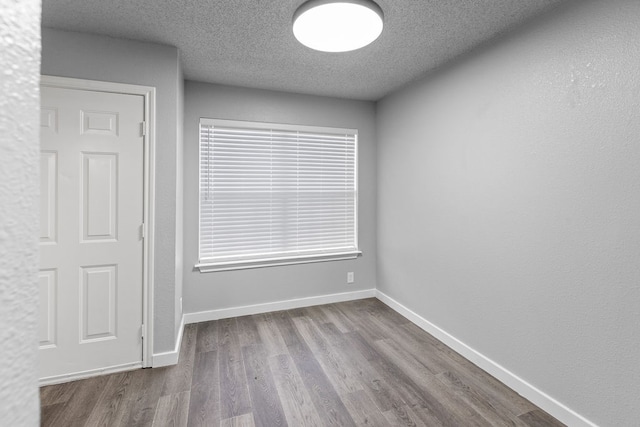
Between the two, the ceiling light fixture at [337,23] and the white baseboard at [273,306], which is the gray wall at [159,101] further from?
the ceiling light fixture at [337,23]

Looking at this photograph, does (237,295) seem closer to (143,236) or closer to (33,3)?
(143,236)

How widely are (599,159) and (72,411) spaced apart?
3404 millimetres

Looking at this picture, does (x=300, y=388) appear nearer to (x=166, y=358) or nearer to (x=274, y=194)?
(x=166, y=358)

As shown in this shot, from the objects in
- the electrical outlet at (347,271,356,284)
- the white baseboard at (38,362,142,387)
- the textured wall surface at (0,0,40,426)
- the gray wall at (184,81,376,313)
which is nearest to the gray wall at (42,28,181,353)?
the white baseboard at (38,362,142,387)

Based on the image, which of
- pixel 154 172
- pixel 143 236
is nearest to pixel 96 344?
pixel 143 236

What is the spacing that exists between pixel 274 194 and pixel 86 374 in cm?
214

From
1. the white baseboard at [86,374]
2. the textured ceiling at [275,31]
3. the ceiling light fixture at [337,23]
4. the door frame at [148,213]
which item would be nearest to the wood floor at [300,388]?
the white baseboard at [86,374]

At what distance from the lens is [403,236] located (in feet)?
10.5

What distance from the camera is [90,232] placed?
7.07 feet

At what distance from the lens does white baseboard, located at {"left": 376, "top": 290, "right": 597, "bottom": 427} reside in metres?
1.76

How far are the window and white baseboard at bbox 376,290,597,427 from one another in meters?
1.20

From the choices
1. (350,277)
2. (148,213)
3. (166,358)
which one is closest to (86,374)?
(166,358)

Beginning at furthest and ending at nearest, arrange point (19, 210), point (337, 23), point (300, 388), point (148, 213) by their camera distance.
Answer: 1. point (148, 213)
2. point (300, 388)
3. point (337, 23)
4. point (19, 210)

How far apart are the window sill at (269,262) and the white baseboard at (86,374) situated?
3.25 ft
